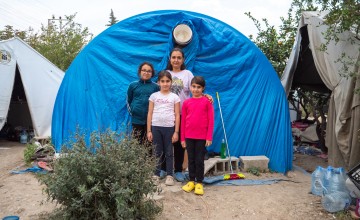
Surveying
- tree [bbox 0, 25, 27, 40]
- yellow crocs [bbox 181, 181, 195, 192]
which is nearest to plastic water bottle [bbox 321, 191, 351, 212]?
yellow crocs [bbox 181, 181, 195, 192]

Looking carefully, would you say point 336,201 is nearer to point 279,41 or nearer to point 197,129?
point 197,129

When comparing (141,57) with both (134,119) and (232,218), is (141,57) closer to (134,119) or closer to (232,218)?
(134,119)

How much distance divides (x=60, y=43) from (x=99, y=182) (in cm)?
1328

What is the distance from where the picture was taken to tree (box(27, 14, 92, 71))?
47.5ft

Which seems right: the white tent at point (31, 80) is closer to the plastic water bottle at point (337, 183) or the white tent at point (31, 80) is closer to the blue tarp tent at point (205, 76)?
the blue tarp tent at point (205, 76)

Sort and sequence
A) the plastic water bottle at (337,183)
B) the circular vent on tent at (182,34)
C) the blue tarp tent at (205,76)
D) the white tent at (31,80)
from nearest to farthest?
the plastic water bottle at (337,183), the circular vent on tent at (182,34), the blue tarp tent at (205,76), the white tent at (31,80)

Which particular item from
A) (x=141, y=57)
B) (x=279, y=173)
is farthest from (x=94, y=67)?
(x=279, y=173)

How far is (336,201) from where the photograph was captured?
3.51m

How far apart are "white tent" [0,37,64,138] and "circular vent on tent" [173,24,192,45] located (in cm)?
429

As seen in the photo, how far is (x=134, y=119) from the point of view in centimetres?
454

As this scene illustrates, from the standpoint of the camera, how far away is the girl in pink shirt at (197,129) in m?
3.99

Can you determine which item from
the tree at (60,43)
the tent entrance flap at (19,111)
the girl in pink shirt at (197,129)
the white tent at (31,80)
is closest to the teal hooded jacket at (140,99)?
the girl in pink shirt at (197,129)

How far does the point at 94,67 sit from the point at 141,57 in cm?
80

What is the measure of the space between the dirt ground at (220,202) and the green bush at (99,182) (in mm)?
477
